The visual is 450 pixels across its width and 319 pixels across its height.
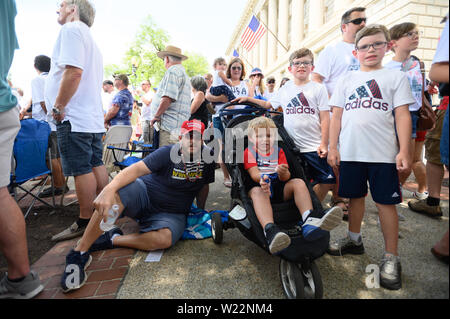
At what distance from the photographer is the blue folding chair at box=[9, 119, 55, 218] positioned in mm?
2701

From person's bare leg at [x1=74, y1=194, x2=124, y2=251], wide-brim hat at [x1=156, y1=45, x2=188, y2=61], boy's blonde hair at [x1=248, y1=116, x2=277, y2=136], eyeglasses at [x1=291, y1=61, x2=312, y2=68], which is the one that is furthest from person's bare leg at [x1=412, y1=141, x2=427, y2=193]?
wide-brim hat at [x1=156, y1=45, x2=188, y2=61]

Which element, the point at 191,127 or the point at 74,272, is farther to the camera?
the point at 191,127

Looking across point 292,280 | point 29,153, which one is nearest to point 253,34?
point 29,153

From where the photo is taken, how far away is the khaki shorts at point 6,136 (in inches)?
55.5

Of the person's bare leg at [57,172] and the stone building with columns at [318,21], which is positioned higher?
the stone building with columns at [318,21]

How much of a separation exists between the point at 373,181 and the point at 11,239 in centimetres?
239

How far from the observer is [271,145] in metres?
2.16

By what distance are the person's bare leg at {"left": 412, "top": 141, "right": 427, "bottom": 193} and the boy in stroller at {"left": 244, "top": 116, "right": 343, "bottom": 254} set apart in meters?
0.46

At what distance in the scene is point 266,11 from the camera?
25.9 meters

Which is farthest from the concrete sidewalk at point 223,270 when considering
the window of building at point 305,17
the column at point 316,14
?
the window of building at point 305,17

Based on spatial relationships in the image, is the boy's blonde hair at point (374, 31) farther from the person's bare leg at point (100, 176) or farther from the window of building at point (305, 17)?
the window of building at point (305, 17)

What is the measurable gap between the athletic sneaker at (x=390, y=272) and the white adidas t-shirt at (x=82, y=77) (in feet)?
9.13

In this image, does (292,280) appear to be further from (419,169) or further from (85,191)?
(85,191)
